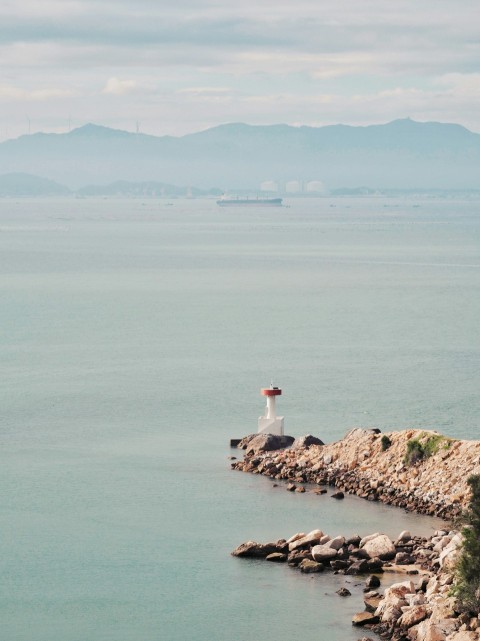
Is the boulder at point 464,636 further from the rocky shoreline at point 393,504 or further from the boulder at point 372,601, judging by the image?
the boulder at point 372,601

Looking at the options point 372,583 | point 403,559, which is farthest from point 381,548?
point 372,583

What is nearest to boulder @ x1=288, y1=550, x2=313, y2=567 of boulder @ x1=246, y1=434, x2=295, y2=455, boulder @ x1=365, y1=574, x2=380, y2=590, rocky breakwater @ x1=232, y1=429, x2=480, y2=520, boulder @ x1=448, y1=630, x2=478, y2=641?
boulder @ x1=365, y1=574, x2=380, y2=590

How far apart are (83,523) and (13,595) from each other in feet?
17.6

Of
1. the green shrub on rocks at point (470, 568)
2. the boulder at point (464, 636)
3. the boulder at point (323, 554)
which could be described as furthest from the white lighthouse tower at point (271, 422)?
the boulder at point (464, 636)

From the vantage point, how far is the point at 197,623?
26.8 metres

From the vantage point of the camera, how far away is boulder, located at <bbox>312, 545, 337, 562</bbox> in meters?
28.1

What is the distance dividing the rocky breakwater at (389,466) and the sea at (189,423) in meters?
0.63

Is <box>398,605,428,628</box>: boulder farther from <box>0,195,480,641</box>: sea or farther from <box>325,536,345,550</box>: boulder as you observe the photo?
<box>325,536,345,550</box>: boulder

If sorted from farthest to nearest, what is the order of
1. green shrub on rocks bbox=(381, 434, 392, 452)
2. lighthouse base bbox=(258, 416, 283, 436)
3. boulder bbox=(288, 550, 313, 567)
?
lighthouse base bbox=(258, 416, 283, 436)
green shrub on rocks bbox=(381, 434, 392, 452)
boulder bbox=(288, 550, 313, 567)

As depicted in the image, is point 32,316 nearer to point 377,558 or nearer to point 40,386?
point 40,386

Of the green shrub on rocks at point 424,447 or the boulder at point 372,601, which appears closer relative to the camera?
the boulder at point 372,601

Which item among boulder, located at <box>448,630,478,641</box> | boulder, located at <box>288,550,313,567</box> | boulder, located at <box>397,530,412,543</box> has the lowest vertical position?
boulder, located at <box>288,550,313,567</box>

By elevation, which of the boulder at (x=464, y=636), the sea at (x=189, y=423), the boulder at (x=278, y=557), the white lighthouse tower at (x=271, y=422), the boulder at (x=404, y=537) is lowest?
the sea at (x=189, y=423)

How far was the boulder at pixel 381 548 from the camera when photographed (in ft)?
92.2
